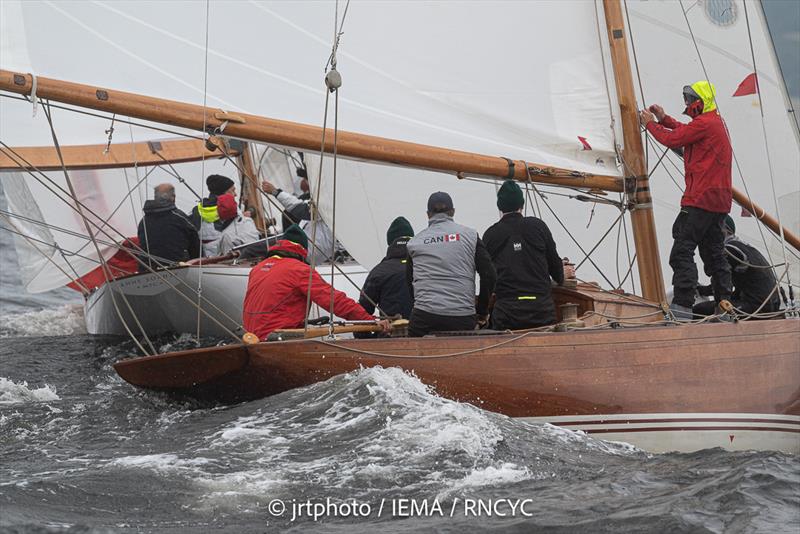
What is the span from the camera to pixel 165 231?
437 inches

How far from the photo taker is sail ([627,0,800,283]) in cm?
843

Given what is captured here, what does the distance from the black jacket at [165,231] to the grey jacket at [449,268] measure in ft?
15.3

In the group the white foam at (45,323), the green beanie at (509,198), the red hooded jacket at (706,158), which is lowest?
the white foam at (45,323)

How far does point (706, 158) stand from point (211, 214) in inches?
227

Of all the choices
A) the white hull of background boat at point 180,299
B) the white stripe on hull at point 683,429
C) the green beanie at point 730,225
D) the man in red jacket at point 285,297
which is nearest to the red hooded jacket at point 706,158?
the green beanie at point 730,225

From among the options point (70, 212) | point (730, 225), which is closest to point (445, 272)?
point (730, 225)

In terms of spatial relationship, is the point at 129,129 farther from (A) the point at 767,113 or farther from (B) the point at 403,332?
(A) the point at 767,113

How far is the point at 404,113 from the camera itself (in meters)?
7.64

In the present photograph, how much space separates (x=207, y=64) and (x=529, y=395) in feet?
10.2

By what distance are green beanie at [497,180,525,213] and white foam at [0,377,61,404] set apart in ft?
9.58

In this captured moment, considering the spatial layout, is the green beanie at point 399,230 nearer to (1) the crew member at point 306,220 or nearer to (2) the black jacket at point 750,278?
(2) the black jacket at point 750,278

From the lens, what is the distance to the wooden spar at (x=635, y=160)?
7.63m

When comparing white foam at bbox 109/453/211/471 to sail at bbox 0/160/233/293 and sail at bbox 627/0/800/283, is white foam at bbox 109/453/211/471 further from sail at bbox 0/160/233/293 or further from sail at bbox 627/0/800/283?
sail at bbox 0/160/233/293

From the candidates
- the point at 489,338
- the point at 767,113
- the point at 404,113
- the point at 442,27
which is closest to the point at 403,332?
the point at 489,338
